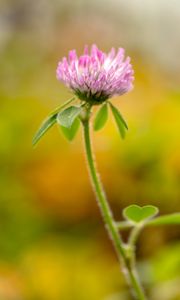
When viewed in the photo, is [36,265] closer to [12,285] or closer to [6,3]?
[12,285]

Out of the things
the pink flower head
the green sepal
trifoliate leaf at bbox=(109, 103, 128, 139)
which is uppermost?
the pink flower head

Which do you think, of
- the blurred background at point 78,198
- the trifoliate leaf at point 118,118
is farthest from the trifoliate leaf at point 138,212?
the blurred background at point 78,198

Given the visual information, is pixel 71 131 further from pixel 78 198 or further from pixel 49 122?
pixel 78 198

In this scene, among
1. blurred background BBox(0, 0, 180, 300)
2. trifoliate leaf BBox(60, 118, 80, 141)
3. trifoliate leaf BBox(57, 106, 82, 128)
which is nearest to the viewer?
trifoliate leaf BBox(57, 106, 82, 128)

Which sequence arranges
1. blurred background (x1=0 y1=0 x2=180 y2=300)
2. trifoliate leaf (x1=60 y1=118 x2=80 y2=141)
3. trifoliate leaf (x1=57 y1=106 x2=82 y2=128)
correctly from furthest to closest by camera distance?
blurred background (x1=0 y1=0 x2=180 y2=300) → trifoliate leaf (x1=60 y1=118 x2=80 y2=141) → trifoliate leaf (x1=57 y1=106 x2=82 y2=128)

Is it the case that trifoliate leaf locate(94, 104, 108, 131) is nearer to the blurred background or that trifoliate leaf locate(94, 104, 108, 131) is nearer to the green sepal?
the green sepal

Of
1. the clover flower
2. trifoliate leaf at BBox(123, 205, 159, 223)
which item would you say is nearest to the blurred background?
trifoliate leaf at BBox(123, 205, 159, 223)

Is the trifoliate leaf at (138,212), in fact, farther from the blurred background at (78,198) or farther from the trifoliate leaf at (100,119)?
the blurred background at (78,198)
